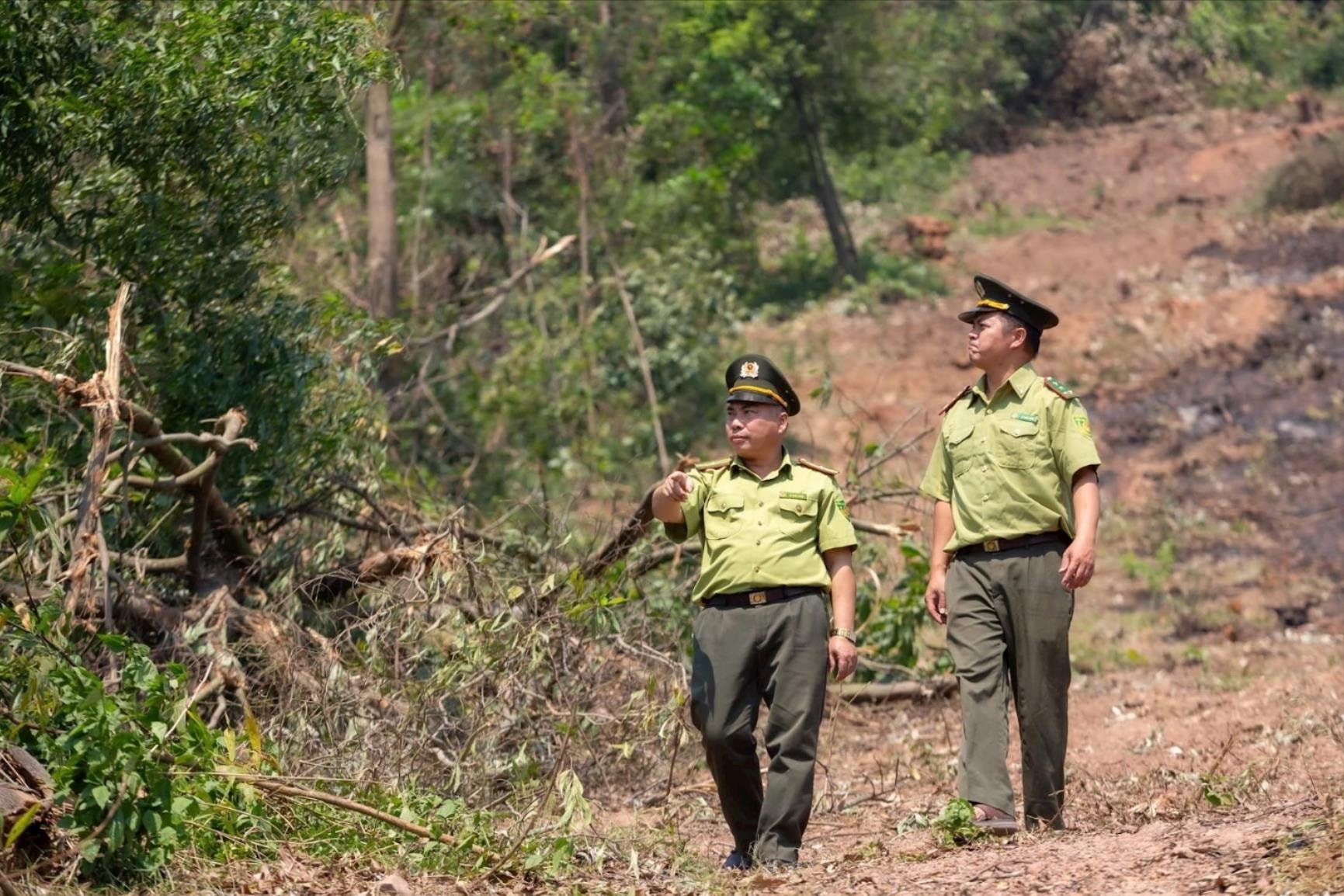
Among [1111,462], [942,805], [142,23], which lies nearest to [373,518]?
[142,23]

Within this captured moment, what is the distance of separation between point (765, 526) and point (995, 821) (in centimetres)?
Answer: 109

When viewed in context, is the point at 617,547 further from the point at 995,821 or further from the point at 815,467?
the point at 995,821

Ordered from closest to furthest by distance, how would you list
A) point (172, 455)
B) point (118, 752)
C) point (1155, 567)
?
1. point (118, 752)
2. point (172, 455)
3. point (1155, 567)

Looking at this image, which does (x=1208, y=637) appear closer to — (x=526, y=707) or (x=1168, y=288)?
(x=526, y=707)

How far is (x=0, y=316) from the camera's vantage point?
22.2ft

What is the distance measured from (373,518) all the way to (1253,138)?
18941 millimetres

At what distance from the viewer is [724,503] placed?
17.2ft

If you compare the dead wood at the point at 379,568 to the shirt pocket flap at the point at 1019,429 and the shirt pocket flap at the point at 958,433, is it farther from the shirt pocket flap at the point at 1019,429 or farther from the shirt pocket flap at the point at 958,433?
the shirt pocket flap at the point at 1019,429

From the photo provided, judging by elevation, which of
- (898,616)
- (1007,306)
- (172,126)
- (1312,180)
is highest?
(172,126)

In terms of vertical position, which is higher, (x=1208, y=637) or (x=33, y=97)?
(x=33, y=97)

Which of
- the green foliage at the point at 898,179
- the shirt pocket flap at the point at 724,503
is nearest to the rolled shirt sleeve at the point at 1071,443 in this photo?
the shirt pocket flap at the point at 724,503

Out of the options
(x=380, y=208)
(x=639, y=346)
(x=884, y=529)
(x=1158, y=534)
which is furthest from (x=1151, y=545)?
(x=380, y=208)

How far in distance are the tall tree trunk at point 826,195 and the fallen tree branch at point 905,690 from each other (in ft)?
42.2

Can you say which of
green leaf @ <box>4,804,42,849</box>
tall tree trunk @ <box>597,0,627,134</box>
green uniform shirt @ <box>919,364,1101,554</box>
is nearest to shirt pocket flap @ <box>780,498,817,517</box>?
green uniform shirt @ <box>919,364,1101,554</box>
